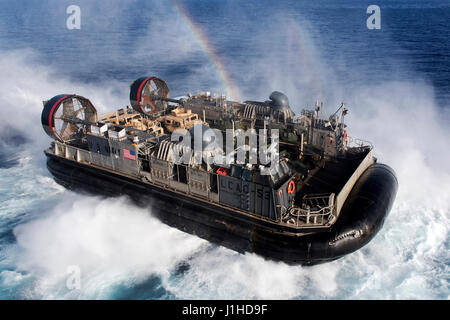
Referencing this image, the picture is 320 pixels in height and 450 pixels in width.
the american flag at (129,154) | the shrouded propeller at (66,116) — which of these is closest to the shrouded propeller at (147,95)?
the shrouded propeller at (66,116)

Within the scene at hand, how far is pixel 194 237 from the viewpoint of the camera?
15172 mm

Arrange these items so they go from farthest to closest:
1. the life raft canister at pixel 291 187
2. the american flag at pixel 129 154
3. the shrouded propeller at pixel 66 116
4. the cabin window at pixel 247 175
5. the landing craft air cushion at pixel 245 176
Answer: the shrouded propeller at pixel 66 116
the american flag at pixel 129 154
the life raft canister at pixel 291 187
the cabin window at pixel 247 175
the landing craft air cushion at pixel 245 176

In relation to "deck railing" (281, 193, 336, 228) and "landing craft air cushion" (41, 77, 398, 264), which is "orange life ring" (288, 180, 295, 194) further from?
"deck railing" (281, 193, 336, 228)

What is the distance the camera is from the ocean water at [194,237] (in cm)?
1293

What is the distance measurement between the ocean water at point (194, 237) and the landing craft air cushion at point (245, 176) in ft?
3.38

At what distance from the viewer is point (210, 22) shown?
88750 mm

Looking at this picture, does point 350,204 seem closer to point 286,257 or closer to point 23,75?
point 286,257

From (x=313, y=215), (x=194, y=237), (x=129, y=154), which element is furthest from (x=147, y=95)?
(x=313, y=215)

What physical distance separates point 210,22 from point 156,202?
81.5m

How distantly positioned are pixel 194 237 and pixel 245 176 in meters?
4.01

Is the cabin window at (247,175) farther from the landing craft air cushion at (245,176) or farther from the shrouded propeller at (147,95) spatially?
the shrouded propeller at (147,95)

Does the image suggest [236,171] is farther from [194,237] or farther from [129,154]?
[129,154]

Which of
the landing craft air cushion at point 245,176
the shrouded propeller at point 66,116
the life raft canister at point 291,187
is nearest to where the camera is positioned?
the landing craft air cushion at point 245,176

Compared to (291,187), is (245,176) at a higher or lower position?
higher
